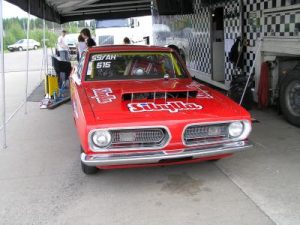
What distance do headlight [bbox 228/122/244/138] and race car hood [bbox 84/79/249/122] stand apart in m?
0.09

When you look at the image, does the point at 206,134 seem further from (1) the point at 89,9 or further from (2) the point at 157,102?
(1) the point at 89,9

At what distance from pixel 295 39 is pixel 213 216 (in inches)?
145

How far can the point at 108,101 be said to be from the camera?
163 inches

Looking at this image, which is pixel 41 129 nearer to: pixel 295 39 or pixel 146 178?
A: pixel 146 178

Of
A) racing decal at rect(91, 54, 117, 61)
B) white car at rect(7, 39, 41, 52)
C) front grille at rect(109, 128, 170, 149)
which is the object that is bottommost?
front grille at rect(109, 128, 170, 149)

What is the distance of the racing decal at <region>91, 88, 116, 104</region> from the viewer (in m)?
4.18

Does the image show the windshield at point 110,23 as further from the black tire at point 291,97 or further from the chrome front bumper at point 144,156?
the chrome front bumper at point 144,156

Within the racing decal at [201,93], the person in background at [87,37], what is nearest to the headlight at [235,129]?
the racing decal at [201,93]

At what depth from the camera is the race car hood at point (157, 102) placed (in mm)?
3742

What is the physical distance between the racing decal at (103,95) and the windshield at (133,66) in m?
0.53

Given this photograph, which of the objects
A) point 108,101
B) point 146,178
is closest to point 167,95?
point 108,101

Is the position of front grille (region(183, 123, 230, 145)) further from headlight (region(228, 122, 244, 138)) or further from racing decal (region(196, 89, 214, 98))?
racing decal (region(196, 89, 214, 98))

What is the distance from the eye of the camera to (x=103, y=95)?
4.39 metres

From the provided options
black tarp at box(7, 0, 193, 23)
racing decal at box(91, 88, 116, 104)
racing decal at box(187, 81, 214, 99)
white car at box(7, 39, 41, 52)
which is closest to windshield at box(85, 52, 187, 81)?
racing decal at box(187, 81, 214, 99)
